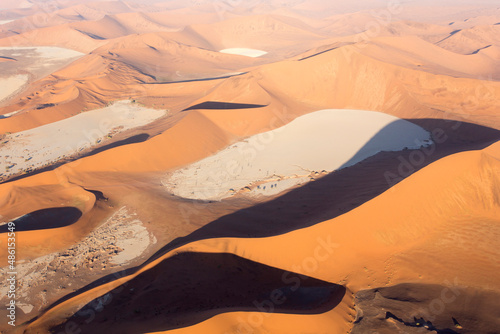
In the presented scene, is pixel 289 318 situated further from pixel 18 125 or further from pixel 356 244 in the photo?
→ pixel 18 125

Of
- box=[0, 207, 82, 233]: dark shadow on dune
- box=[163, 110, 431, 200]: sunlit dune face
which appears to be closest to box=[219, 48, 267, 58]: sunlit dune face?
box=[163, 110, 431, 200]: sunlit dune face

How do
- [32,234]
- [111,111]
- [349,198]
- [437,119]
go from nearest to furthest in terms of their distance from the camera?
[32,234]
[349,198]
[437,119]
[111,111]

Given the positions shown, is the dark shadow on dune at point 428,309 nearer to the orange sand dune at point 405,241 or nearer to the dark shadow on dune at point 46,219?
the orange sand dune at point 405,241

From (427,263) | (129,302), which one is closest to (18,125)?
(129,302)

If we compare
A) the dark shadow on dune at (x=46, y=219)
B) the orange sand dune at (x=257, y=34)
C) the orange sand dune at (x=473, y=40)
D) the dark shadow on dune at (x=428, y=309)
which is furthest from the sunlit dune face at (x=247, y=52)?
the dark shadow on dune at (x=428, y=309)

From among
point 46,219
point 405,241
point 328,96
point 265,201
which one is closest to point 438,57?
point 328,96

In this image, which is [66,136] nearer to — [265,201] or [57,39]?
[265,201]
